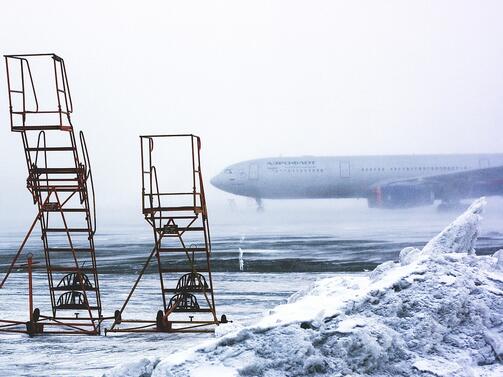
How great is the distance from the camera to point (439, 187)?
5172cm

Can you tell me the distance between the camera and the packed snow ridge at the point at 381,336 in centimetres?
686

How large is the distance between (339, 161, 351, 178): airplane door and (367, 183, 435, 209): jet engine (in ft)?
7.72

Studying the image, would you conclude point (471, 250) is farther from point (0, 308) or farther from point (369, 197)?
point (369, 197)

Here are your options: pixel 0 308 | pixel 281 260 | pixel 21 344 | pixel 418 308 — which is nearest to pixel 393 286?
pixel 418 308

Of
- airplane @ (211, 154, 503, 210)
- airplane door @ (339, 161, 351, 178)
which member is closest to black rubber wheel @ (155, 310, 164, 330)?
airplane @ (211, 154, 503, 210)

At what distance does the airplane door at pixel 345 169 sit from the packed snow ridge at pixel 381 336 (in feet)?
142

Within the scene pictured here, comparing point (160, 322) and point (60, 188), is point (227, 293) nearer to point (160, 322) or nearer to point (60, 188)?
point (160, 322)

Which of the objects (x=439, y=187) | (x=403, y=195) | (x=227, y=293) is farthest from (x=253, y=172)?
(x=227, y=293)

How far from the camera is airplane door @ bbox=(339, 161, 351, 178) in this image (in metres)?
52.1

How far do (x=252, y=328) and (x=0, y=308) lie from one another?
8659mm

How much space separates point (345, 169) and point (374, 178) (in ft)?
7.45

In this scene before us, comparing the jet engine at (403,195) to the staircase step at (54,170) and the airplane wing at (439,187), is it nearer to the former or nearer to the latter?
the airplane wing at (439,187)

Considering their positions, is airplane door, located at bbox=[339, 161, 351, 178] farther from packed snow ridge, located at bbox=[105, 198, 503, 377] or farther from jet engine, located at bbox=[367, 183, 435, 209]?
packed snow ridge, located at bbox=[105, 198, 503, 377]

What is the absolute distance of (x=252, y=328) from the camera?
7.49 m
